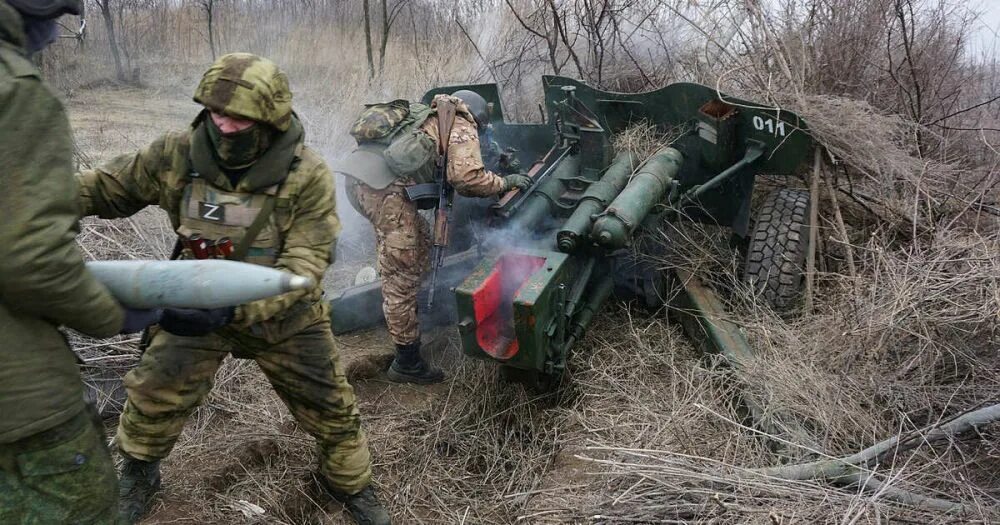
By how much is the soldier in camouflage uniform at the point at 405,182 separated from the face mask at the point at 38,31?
7.39 ft

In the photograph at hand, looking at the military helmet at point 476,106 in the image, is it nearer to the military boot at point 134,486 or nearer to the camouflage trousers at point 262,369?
the camouflage trousers at point 262,369

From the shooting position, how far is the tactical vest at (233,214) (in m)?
2.43

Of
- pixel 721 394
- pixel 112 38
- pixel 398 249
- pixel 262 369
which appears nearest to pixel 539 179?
pixel 398 249

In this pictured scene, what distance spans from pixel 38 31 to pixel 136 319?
0.78 m

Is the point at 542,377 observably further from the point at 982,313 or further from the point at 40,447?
the point at 40,447

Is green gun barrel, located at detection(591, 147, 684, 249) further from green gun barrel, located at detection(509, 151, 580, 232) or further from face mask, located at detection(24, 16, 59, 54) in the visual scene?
face mask, located at detection(24, 16, 59, 54)

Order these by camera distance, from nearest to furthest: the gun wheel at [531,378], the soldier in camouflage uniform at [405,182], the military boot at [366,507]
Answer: the military boot at [366,507] → the gun wheel at [531,378] → the soldier in camouflage uniform at [405,182]

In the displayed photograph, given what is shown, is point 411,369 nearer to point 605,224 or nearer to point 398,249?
point 398,249

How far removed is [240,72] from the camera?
230 centimetres

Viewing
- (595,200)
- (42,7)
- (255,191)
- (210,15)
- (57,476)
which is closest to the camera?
(42,7)

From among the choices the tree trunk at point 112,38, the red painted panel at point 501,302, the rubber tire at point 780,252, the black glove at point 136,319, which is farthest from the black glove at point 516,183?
the tree trunk at point 112,38

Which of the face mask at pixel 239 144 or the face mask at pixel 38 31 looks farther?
the face mask at pixel 239 144

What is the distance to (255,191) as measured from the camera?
2.42m

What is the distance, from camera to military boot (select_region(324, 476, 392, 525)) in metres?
2.92
